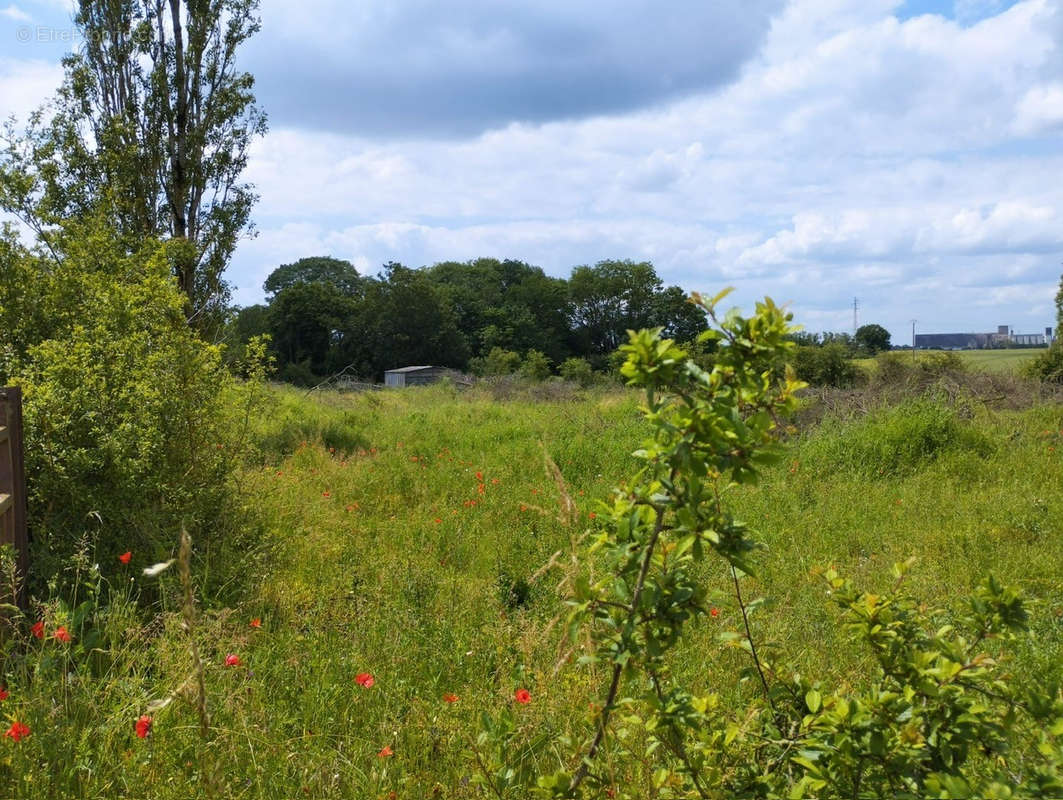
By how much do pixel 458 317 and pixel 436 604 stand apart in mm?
47734

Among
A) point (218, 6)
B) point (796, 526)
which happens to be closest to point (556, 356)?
point (218, 6)

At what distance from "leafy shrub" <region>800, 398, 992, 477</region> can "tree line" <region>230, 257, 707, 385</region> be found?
864 inches

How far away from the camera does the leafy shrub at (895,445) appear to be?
8.84 meters

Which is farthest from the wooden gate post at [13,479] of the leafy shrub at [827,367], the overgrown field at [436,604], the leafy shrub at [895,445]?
the leafy shrub at [827,367]

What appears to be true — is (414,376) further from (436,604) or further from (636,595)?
(636,595)

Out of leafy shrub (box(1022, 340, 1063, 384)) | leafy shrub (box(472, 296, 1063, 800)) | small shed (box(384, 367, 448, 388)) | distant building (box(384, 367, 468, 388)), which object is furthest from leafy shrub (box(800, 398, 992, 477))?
small shed (box(384, 367, 448, 388))

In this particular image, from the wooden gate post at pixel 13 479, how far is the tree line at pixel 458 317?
27.5 metres

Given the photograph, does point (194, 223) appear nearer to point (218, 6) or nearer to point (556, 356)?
point (218, 6)

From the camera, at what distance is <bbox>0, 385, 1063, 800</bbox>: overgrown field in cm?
261

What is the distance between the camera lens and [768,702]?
1997 mm

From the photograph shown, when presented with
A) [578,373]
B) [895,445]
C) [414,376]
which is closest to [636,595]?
[895,445]

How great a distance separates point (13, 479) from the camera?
3.52 metres

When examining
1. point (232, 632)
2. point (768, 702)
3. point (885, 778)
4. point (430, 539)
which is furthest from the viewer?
point (430, 539)

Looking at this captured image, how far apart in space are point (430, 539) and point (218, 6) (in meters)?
10.2
